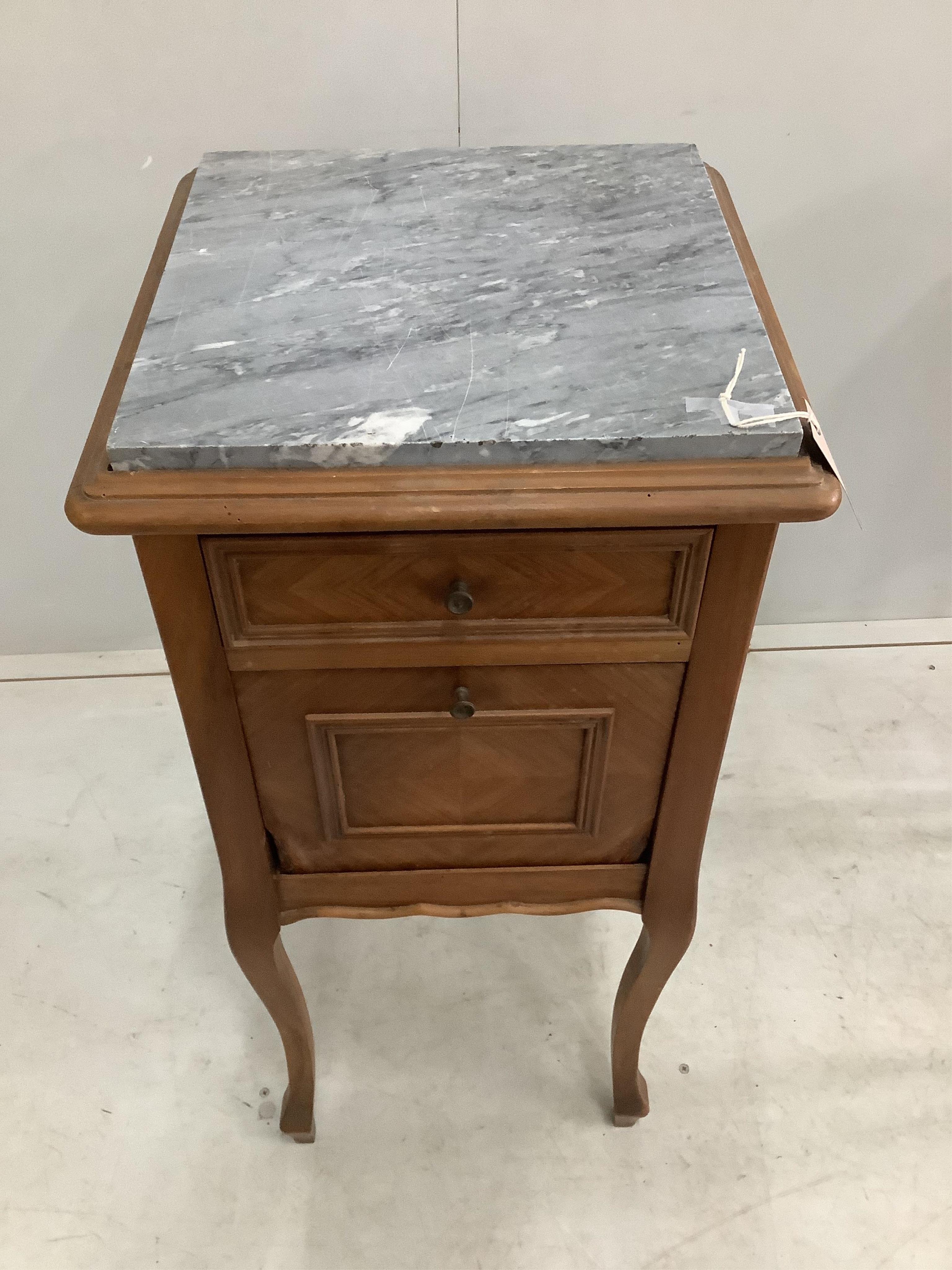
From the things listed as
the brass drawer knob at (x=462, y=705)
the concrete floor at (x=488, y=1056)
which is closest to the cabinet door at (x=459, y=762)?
the brass drawer knob at (x=462, y=705)

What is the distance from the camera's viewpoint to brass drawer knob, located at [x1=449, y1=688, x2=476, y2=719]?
729mm

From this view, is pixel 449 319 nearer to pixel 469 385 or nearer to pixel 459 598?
pixel 469 385

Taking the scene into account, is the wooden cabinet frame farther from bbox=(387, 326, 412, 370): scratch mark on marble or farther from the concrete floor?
the concrete floor

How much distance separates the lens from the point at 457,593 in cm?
66

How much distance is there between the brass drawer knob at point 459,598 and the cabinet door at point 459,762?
8cm

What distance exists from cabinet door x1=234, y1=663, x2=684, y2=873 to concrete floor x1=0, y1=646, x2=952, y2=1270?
0.44m

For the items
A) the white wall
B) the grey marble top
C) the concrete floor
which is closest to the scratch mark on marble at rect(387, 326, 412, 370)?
the grey marble top

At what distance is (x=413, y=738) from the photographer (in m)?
0.78

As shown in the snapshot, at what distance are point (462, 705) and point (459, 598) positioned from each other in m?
0.10

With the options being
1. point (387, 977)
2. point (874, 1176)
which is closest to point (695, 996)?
point (874, 1176)

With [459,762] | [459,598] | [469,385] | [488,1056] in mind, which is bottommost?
[488,1056]

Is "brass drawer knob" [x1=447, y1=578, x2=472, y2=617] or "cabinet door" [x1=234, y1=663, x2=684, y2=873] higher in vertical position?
"brass drawer knob" [x1=447, y1=578, x2=472, y2=617]

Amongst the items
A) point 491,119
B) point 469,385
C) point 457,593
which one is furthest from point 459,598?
point 491,119

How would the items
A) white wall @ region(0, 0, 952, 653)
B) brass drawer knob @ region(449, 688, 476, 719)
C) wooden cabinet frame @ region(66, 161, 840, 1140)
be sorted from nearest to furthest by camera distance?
1. wooden cabinet frame @ region(66, 161, 840, 1140)
2. brass drawer knob @ region(449, 688, 476, 719)
3. white wall @ region(0, 0, 952, 653)
